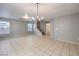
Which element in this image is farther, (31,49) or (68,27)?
(68,27)

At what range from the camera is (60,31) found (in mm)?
3666

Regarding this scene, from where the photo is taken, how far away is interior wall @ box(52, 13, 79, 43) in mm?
3756

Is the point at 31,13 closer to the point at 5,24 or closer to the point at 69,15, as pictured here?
the point at 5,24

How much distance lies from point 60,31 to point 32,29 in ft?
4.28

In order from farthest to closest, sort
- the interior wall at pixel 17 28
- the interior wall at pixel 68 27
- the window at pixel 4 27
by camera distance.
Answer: the interior wall at pixel 68 27
the interior wall at pixel 17 28
the window at pixel 4 27

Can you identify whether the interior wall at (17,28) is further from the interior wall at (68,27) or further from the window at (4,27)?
the interior wall at (68,27)

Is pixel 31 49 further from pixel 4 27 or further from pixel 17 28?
pixel 4 27

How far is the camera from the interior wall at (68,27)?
148 inches

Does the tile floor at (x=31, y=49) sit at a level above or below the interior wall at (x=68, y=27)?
below

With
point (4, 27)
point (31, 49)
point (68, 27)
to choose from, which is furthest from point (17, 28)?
point (68, 27)

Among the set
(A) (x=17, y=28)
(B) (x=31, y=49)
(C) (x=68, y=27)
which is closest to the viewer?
(A) (x=17, y=28)

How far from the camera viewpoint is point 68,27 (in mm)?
4102

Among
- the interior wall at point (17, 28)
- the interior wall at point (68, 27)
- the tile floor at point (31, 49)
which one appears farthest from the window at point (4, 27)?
the interior wall at point (68, 27)

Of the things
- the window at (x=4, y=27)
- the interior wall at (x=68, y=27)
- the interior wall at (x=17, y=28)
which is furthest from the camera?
the interior wall at (x=68, y=27)
